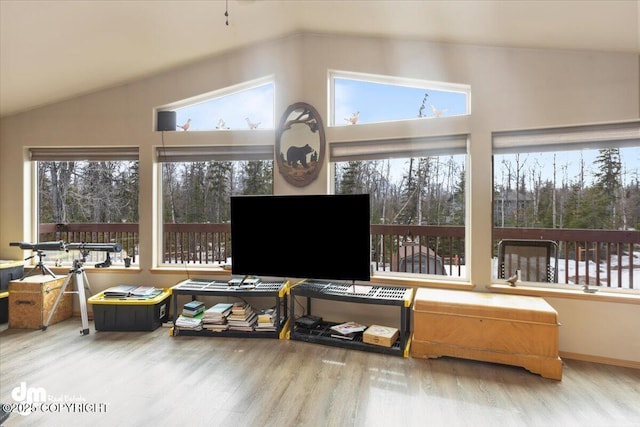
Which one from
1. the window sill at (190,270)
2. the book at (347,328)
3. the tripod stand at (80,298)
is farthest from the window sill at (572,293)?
the tripod stand at (80,298)

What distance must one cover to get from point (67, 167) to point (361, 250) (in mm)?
3672

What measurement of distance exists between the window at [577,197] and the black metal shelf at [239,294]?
207 cm

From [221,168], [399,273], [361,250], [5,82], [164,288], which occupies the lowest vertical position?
[164,288]

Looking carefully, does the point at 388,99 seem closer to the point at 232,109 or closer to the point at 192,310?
the point at 232,109

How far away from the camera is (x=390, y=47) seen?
127 inches

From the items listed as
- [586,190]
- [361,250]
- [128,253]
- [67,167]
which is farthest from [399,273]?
[67,167]

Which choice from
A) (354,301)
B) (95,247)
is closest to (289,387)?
(354,301)

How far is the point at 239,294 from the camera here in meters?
3.13

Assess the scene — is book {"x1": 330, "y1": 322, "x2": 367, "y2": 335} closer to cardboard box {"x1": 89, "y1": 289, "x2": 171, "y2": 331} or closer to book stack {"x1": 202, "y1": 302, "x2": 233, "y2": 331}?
book stack {"x1": 202, "y1": 302, "x2": 233, "y2": 331}

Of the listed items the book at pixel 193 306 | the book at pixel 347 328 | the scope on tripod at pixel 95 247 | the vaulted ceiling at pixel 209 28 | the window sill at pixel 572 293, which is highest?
the vaulted ceiling at pixel 209 28

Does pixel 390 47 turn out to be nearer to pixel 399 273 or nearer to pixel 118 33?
pixel 399 273

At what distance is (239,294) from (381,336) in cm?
138

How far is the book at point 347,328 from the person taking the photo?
2.91 metres

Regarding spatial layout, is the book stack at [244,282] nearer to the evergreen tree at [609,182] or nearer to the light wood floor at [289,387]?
the light wood floor at [289,387]
